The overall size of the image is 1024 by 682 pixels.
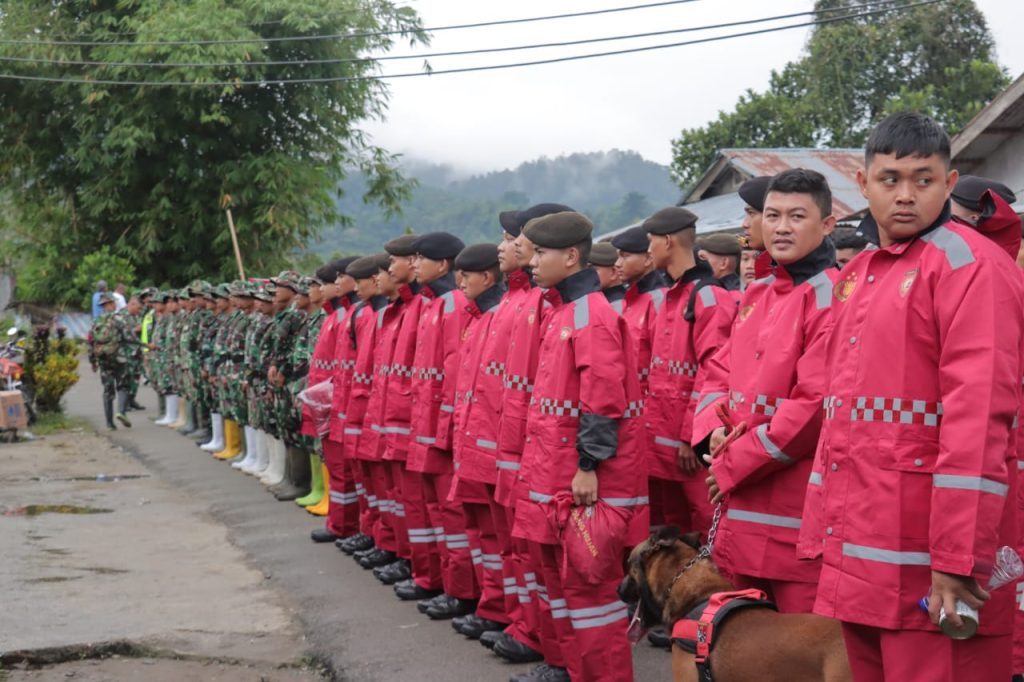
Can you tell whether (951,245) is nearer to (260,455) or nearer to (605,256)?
(605,256)

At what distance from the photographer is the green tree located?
3400 cm

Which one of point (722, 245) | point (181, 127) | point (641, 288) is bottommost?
point (641, 288)

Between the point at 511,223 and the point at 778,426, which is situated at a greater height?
the point at 511,223

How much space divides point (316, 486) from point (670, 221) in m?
6.55

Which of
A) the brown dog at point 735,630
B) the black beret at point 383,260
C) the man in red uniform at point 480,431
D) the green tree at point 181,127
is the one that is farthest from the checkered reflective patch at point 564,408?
the green tree at point 181,127

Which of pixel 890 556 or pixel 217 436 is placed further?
pixel 217 436

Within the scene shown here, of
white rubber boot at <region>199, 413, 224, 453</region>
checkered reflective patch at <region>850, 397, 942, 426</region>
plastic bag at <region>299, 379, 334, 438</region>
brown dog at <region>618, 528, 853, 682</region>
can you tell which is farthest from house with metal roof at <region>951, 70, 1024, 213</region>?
checkered reflective patch at <region>850, 397, 942, 426</region>

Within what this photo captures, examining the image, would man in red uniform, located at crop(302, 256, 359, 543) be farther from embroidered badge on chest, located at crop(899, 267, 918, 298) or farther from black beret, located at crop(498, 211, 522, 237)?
embroidered badge on chest, located at crop(899, 267, 918, 298)

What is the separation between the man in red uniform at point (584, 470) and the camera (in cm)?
559

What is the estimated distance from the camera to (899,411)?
3148 mm

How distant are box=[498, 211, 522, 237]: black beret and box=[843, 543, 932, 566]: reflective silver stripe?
4081 millimetres

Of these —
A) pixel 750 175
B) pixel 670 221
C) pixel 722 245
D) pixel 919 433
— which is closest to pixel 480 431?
pixel 670 221

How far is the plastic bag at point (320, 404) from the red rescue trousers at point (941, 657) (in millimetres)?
7990

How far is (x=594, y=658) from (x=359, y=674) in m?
1.60
